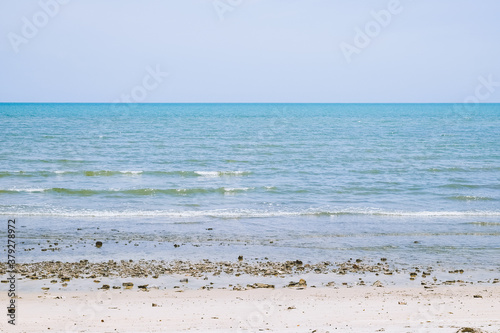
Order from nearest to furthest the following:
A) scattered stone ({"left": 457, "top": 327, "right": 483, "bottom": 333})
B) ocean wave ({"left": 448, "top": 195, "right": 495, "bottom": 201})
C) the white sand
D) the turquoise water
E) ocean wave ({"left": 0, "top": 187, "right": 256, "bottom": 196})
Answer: scattered stone ({"left": 457, "top": 327, "right": 483, "bottom": 333}) → the white sand → the turquoise water → ocean wave ({"left": 448, "top": 195, "right": 495, "bottom": 201}) → ocean wave ({"left": 0, "top": 187, "right": 256, "bottom": 196})

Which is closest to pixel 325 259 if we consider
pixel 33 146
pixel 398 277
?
pixel 398 277

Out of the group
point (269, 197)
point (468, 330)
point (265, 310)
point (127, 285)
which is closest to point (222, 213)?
point (269, 197)

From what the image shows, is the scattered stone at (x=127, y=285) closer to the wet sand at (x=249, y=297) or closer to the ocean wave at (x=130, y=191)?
the wet sand at (x=249, y=297)

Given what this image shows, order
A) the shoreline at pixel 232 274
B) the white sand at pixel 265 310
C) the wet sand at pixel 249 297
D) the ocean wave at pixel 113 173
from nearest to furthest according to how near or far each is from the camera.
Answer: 1. the white sand at pixel 265 310
2. the wet sand at pixel 249 297
3. the shoreline at pixel 232 274
4. the ocean wave at pixel 113 173

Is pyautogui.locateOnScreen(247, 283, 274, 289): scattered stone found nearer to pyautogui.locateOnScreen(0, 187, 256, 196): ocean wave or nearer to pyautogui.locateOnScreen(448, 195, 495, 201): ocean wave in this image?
pyautogui.locateOnScreen(0, 187, 256, 196): ocean wave

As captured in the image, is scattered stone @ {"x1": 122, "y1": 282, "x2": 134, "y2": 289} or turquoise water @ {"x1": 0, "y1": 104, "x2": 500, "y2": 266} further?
turquoise water @ {"x1": 0, "y1": 104, "x2": 500, "y2": 266}

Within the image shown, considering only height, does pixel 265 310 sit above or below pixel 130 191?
below

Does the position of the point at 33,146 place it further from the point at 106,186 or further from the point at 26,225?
the point at 26,225

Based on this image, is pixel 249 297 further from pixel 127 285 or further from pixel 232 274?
pixel 127 285

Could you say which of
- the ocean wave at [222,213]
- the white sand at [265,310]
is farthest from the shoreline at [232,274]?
the ocean wave at [222,213]

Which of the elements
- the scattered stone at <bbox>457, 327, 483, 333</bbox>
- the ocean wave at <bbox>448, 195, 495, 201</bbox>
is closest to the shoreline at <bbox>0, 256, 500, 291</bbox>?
the scattered stone at <bbox>457, 327, 483, 333</bbox>

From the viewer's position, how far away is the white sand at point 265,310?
30.9 ft

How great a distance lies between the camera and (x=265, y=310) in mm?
10445

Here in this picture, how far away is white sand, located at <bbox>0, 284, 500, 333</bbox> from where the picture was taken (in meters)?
9.42
